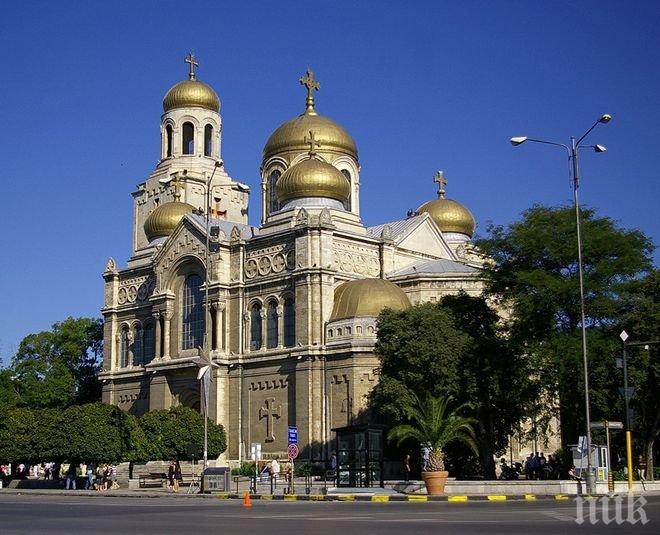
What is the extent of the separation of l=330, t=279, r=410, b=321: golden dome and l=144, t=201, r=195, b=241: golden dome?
17.8 meters

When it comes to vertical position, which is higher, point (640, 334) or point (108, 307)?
point (108, 307)

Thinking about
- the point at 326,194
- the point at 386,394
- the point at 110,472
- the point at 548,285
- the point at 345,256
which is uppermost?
Answer: the point at 326,194

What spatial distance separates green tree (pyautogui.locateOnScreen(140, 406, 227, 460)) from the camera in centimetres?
6212

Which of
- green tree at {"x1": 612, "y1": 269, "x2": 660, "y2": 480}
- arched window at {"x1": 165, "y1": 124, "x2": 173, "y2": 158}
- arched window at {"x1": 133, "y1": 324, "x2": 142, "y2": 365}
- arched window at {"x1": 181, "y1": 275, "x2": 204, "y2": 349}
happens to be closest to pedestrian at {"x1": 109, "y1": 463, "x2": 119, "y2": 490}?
arched window at {"x1": 181, "y1": 275, "x2": 204, "y2": 349}

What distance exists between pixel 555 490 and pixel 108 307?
4570cm

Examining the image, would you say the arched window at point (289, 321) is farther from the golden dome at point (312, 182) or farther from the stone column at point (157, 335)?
the stone column at point (157, 335)

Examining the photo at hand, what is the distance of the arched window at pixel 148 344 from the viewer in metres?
74.0

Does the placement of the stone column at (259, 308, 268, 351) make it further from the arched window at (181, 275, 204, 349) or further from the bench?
the bench

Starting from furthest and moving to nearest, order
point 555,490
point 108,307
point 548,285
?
point 108,307 → point 548,285 → point 555,490

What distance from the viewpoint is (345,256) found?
6556 centimetres

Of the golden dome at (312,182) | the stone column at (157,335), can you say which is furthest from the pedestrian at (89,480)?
the golden dome at (312,182)

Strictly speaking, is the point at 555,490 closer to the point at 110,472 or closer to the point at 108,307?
the point at 110,472

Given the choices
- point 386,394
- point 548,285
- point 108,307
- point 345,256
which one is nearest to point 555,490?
point 548,285

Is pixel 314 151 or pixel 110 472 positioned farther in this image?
pixel 314 151
